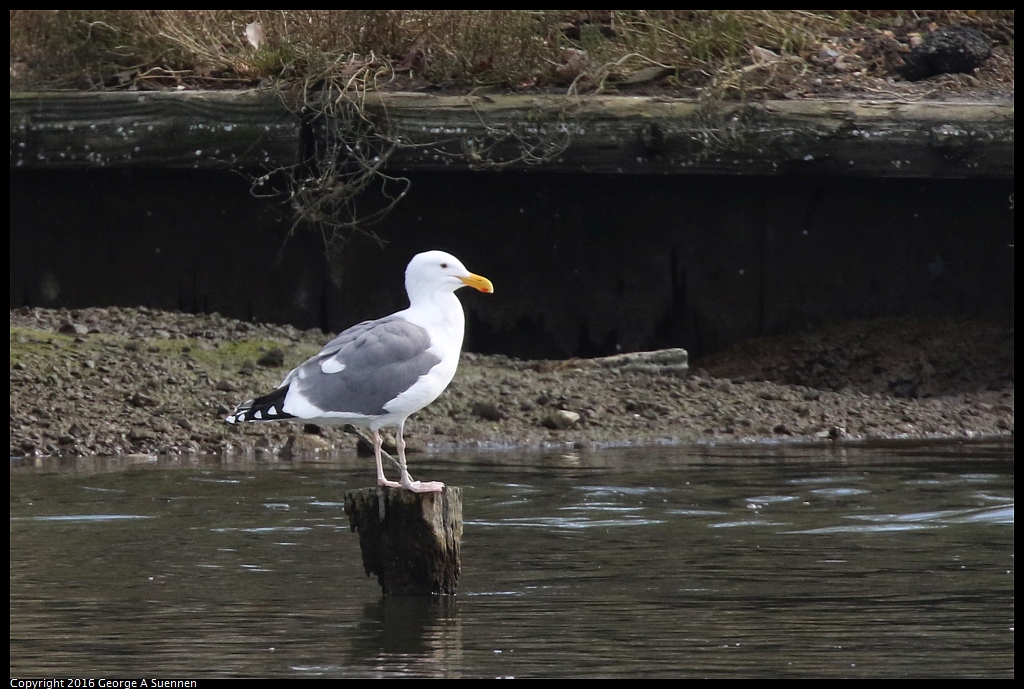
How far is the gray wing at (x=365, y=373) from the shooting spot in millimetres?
6250

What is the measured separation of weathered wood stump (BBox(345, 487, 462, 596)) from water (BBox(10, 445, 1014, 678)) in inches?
3.6

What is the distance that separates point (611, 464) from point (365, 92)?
330cm

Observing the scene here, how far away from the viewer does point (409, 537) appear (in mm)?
6035

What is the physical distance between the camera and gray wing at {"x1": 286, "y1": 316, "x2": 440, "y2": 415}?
625 cm

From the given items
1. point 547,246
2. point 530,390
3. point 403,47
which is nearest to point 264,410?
point 530,390

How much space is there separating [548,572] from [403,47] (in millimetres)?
6216

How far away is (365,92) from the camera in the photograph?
10.9 meters

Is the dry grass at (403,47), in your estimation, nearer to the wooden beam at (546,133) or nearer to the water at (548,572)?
the wooden beam at (546,133)

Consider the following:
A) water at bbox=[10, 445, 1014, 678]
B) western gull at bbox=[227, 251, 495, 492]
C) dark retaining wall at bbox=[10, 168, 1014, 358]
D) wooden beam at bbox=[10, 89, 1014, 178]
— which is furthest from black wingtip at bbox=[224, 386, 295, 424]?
dark retaining wall at bbox=[10, 168, 1014, 358]

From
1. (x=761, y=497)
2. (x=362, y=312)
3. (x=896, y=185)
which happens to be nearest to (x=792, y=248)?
(x=896, y=185)

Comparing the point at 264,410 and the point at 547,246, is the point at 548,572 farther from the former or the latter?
the point at 547,246

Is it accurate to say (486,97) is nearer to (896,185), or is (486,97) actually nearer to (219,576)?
(896,185)

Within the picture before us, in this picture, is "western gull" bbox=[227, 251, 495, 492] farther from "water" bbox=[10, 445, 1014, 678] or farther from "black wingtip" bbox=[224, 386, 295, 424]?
"water" bbox=[10, 445, 1014, 678]
